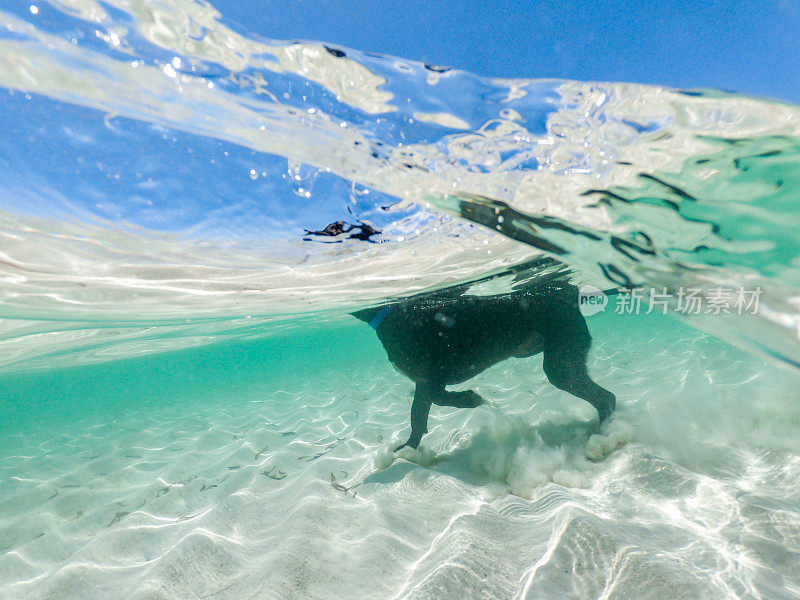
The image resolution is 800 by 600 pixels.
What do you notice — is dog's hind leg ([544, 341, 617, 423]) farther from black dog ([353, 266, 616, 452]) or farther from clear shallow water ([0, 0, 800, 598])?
clear shallow water ([0, 0, 800, 598])

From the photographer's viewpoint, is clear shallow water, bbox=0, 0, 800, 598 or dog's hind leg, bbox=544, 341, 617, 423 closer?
clear shallow water, bbox=0, 0, 800, 598

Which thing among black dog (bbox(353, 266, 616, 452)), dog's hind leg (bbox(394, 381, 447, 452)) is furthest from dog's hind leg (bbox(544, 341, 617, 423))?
dog's hind leg (bbox(394, 381, 447, 452))

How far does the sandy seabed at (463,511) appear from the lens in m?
2.97

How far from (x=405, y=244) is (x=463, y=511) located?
4469 millimetres

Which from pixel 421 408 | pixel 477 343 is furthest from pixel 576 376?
pixel 421 408

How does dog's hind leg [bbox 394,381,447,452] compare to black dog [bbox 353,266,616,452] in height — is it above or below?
below

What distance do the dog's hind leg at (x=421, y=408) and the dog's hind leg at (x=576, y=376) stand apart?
87.9 inches

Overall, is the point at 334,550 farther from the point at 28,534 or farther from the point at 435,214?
the point at 28,534

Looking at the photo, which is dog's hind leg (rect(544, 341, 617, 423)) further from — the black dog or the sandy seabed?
the sandy seabed

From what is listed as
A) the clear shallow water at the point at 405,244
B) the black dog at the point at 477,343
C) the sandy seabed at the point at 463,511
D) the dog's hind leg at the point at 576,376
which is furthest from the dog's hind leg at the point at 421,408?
the dog's hind leg at the point at 576,376

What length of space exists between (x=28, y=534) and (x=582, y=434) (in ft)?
31.4

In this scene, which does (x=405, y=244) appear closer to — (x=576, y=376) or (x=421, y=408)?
(x=421, y=408)

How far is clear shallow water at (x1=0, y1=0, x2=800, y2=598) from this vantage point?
10.0 feet

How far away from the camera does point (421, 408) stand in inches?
247
